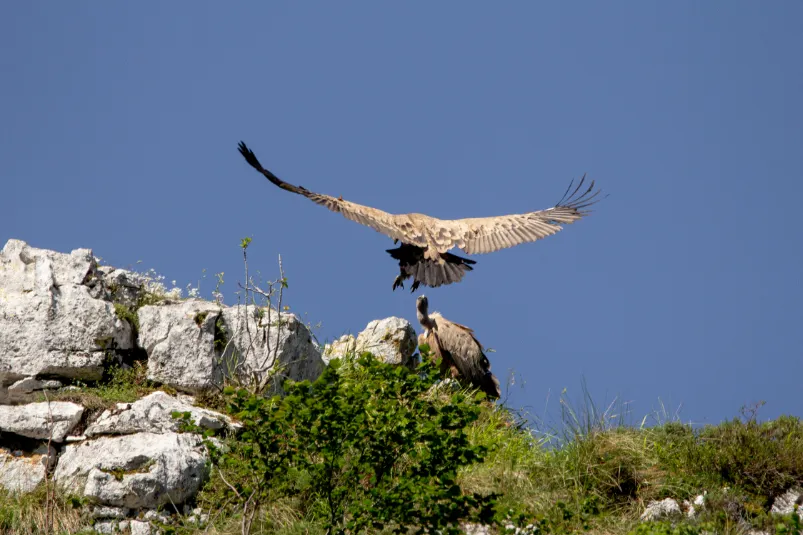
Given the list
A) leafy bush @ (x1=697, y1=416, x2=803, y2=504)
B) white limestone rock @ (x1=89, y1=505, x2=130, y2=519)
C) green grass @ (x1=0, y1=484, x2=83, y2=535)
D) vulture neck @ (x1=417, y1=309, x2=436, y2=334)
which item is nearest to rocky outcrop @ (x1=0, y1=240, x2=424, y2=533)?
white limestone rock @ (x1=89, y1=505, x2=130, y2=519)

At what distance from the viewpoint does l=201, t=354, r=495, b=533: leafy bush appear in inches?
275

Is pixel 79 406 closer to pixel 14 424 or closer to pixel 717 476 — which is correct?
pixel 14 424

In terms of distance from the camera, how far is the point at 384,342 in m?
13.3

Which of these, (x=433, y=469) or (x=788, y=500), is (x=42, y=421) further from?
(x=788, y=500)

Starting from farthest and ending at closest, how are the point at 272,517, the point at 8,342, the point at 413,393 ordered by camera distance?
the point at 8,342 → the point at 272,517 → the point at 413,393

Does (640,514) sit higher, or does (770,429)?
(770,429)

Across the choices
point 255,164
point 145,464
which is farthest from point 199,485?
point 255,164

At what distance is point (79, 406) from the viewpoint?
1011cm

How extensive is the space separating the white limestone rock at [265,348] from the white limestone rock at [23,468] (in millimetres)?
2242

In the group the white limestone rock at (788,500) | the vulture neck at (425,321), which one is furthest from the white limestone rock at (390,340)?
the white limestone rock at (788,500)

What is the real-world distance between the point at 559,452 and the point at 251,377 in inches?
139

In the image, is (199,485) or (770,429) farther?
(770,429)

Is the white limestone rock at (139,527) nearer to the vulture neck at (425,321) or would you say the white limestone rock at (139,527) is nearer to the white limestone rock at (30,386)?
the white limestone rock at (30,386)

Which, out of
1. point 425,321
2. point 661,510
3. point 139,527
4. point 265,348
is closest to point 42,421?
point 139,527
